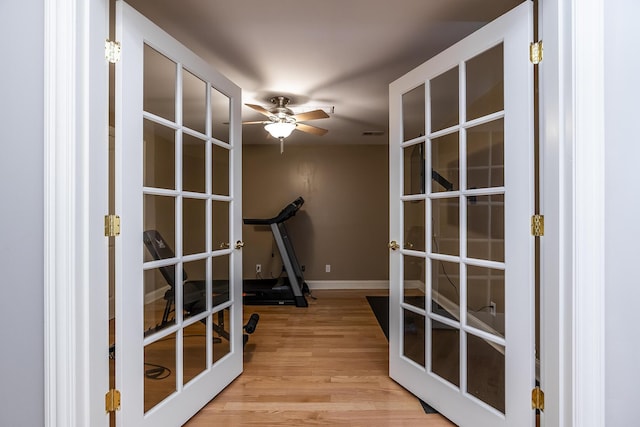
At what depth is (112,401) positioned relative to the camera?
1.28m

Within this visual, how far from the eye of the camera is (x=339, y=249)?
512 centimetres

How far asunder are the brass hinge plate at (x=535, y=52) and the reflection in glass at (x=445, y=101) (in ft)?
1.26

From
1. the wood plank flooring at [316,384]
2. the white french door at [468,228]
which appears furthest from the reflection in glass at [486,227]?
the wood plank flooring at [316,384]

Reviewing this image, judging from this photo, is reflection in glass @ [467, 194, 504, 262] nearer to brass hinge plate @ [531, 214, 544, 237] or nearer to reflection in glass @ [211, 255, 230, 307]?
brass hinge plate @ [531, 214, 544, 237]

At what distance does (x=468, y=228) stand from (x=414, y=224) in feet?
1.27

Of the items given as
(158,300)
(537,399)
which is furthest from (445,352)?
(158,300)

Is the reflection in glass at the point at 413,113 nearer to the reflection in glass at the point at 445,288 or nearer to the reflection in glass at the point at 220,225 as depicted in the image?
the reflection in glass at the point at 445,288

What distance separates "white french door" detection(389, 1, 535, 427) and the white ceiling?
0.30 m

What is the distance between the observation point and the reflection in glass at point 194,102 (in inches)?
67.4
